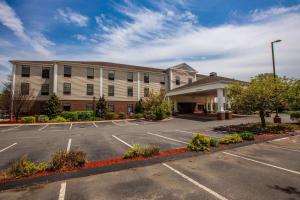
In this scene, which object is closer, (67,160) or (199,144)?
(67,160)

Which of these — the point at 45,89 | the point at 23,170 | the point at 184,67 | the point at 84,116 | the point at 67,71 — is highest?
the point at 184,67

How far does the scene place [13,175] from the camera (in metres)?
5.26

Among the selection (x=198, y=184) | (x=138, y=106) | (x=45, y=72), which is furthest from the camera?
(x=138, y=106)

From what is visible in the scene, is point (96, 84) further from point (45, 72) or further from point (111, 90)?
point (45, 72)

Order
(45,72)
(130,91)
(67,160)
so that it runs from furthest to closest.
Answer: (130,91) → (45,72) → (67,160)

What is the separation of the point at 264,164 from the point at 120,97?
98.8ft

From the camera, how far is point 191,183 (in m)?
5.29

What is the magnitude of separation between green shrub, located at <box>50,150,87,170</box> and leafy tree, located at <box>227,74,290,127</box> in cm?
1413

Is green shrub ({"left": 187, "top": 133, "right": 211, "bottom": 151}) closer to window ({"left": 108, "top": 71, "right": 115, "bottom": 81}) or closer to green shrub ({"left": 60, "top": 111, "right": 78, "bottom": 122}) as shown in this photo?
green shrub ({"left": 60, "top": 111, "right": 78, "bottom": 122})

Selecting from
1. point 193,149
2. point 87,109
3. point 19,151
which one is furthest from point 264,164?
point 87,109

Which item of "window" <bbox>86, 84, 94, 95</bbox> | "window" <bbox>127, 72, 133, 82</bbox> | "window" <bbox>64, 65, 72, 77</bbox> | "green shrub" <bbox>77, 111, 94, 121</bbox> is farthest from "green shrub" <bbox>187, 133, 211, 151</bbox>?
"window" <bbox>64, 65, 72, 77</bbox>

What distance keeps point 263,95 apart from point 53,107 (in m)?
28.5

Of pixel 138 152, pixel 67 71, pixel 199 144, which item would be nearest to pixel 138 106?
pixel 67 71

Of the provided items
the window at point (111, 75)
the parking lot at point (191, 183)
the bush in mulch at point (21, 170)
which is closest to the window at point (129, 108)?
the window at point (111, 75)
